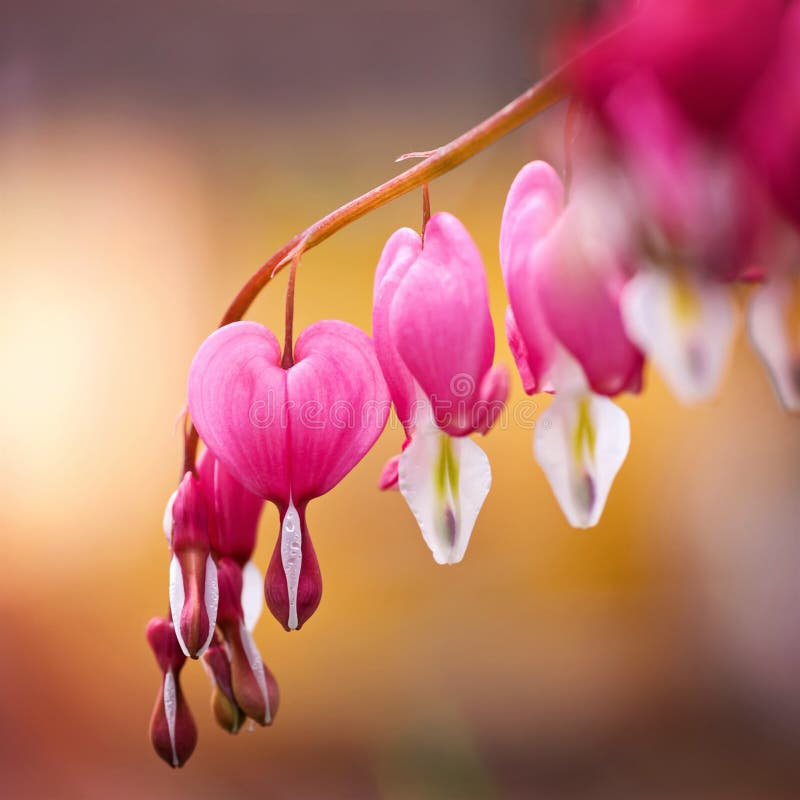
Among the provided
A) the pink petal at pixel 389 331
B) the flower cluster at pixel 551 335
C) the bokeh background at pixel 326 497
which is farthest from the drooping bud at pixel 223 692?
the bokeh background at pixel 326 497

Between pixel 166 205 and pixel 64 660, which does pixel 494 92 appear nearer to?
pixel 166 205

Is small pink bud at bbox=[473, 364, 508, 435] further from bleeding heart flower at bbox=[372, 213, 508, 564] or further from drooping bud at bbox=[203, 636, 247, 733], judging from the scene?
drooping bud at bbox=[203, 636, 247, 733]

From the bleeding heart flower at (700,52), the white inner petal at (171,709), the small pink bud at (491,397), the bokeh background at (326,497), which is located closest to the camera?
the bleeding heart flower at (700,52)

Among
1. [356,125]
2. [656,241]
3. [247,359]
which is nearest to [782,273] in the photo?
[656,241]

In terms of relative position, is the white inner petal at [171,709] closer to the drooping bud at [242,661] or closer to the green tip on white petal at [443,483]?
the drooping bud at [242,661]

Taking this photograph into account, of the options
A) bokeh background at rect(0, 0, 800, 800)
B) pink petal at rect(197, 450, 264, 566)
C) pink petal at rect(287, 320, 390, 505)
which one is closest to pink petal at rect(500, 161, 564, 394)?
pink petal at rect(287, 320, 390, 505)

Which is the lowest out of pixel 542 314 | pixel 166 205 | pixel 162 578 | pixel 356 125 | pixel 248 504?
pixel 162 578

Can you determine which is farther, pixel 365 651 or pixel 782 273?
pixel 365 651
